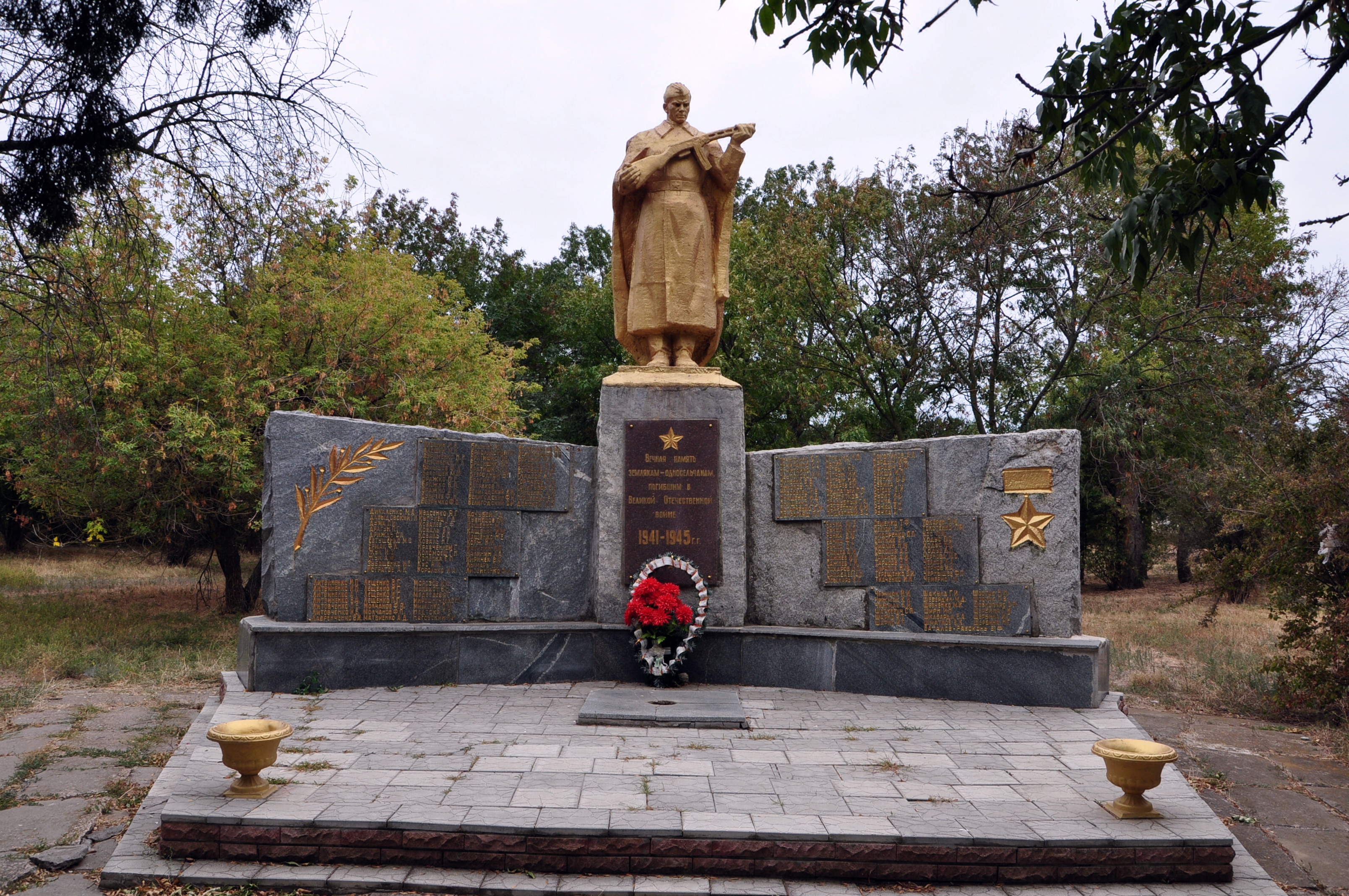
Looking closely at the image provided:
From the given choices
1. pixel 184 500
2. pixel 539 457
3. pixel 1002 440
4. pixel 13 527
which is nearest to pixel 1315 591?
pixel 1002 440

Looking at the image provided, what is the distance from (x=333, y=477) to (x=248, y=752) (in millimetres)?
2943

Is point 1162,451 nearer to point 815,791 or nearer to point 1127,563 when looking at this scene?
point 1127,563

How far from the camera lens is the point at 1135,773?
4160 millimetres

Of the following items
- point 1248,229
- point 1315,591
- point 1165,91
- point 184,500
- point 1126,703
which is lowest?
point 1126,703

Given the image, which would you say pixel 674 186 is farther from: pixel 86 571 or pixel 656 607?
pixel 86 571

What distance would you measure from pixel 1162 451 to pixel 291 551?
50.1ft

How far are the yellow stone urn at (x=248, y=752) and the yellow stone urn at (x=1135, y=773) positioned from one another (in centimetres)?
353

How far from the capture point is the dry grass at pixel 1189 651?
8164 mm

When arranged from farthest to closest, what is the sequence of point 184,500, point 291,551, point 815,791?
point 184,500 → point 291,551 → point 815,791

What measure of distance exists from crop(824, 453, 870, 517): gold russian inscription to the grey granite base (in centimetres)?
86

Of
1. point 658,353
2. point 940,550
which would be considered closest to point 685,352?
point 658,353

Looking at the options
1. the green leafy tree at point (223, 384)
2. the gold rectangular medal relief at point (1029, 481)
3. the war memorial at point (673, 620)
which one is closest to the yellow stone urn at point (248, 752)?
the war memorial at point (673, 620)

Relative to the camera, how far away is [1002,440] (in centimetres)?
686

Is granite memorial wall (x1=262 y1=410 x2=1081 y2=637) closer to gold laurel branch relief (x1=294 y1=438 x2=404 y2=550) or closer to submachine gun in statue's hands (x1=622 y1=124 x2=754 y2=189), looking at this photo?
gold laurel branch relief (x1=294 y1=438 x2=404 y2=550)
